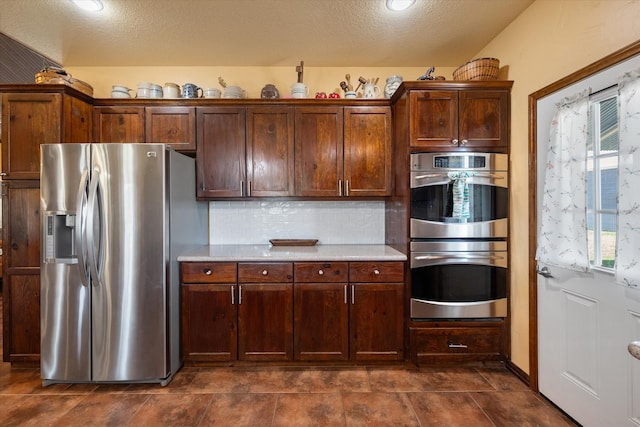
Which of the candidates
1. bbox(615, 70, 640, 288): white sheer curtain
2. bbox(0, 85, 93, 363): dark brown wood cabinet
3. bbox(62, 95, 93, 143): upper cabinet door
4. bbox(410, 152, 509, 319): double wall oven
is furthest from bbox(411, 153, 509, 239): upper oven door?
bbox(0, 85, 93, 363): dark brown wood cabinet

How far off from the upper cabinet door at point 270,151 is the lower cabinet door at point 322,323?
0.91m

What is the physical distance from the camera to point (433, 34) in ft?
8.37

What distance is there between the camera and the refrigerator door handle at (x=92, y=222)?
2119 mm

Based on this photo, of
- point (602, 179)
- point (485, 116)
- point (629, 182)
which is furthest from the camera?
point (485, 116)

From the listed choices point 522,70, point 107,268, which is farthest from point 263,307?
point 522,70

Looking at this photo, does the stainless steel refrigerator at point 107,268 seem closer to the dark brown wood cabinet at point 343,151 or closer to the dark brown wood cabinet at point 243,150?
the dark brown wood cabinet at point 243,150

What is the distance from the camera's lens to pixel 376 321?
246cm

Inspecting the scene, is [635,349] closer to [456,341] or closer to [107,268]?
[456,341]

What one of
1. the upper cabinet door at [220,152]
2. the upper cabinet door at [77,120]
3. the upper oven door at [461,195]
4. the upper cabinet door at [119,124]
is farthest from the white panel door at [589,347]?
the upper cabinet door at [77,120]

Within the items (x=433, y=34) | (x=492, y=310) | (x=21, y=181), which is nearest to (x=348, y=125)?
(x=433, y=34)

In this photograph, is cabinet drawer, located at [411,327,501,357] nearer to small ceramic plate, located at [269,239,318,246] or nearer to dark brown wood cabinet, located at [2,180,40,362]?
small ceramic plate, located at [269,239,318,246]

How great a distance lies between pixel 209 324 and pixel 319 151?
66.7 inches

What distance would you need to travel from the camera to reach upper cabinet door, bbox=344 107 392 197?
2.79 m

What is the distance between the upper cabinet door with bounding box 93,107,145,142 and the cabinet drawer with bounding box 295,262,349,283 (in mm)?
1842
